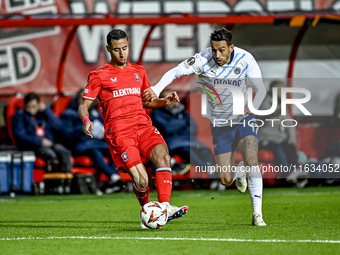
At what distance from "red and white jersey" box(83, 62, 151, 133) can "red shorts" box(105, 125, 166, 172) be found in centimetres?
7

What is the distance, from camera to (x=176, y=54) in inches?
669

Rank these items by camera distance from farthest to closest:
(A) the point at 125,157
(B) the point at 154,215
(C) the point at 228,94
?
(C) the point at 228,94, (A) the point at 125,157, (B) the point at 154,215

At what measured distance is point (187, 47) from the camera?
17.1 meters

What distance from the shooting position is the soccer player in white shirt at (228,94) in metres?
7.22

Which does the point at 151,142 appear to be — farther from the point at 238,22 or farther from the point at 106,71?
the point at 238,22

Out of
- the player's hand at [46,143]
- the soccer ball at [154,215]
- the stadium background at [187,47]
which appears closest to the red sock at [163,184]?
the soccer ball at [154,215]

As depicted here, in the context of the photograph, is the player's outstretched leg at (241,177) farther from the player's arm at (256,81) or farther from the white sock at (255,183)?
the player's arm at (256,81)

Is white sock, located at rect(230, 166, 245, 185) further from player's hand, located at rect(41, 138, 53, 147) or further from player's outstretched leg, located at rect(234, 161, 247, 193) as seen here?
player's hand, located at rect(41, 138, 53, 147)

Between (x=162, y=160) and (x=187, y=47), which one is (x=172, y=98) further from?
(x=187, y=47)

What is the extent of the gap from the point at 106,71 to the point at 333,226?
2.67 m

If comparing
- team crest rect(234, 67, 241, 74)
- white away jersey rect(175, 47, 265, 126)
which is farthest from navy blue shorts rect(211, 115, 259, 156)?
team crest rect(234, 67, 241, 74)

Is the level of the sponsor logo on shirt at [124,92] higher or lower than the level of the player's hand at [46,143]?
higher

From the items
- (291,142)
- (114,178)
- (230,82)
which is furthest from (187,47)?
(230,82)

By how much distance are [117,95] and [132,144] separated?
1.68 feet
